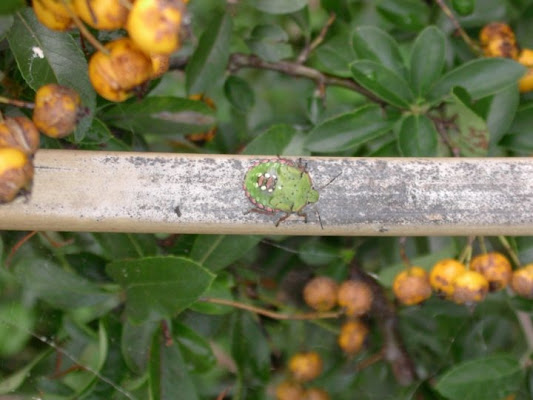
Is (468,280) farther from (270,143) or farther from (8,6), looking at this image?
(8,6)

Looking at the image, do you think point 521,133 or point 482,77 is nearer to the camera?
point 482,77

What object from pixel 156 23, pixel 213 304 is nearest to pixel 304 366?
pixel 213 304

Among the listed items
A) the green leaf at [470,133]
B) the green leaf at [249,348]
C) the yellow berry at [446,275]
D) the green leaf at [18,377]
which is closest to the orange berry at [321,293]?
the green leaf at [249,348]

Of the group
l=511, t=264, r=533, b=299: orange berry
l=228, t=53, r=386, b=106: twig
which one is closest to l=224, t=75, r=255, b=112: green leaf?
l=228, t=53, r=386, b=106: twig

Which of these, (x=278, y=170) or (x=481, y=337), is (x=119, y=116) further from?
(x=481, y=337)

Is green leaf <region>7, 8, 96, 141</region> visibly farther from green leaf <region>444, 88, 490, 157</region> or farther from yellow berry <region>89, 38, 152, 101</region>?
green leaf <region>444, 88, 490, 157</region>

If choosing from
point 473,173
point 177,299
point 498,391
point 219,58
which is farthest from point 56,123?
point 498,391
